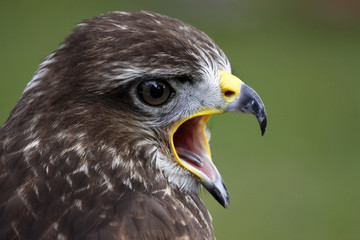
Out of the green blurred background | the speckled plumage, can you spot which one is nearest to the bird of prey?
the speckled plumage

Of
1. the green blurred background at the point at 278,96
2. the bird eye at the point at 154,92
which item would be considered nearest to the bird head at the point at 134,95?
the bird eye at the point at 154,92

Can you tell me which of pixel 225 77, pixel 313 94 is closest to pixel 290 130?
pixel 313 94

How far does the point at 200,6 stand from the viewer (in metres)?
10.4

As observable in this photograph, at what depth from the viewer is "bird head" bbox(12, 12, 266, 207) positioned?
8.29 ft

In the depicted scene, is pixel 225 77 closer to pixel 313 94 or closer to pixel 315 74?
pixel 313 94

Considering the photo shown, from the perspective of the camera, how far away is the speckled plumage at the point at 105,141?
7.81 feet

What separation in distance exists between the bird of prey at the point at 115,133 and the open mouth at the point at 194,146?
0.12ft

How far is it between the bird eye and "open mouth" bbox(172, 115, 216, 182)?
0.22 m

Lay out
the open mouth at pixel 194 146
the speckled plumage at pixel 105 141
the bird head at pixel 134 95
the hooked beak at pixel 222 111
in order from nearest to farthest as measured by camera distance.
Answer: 1. the speckled plumage at pixel 105 141
2. the bird head at pixel 134 95
3. the hooked beak at pixel 222 111
4. the open mouth at pixel 194 146

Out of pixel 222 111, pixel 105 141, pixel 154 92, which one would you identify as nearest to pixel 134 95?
pixel 154 92

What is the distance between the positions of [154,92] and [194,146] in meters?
0.42

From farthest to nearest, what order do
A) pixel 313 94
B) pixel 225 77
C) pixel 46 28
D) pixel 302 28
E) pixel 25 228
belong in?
pixel 302 28 → pixel 46 28 → pixel 313 94 → pixel 225 77 → pixel 25 228

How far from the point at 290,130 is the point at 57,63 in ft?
19.6

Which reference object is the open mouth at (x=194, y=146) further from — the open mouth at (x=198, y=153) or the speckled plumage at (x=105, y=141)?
the speckled plumage at (x=105, y=141)
